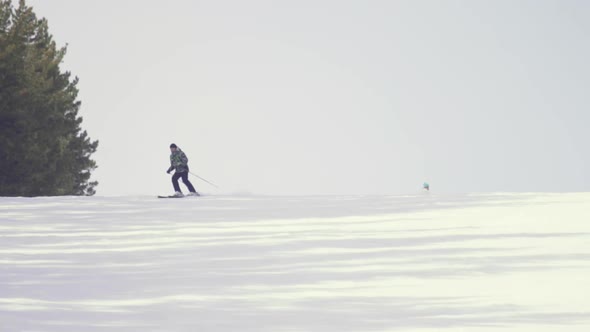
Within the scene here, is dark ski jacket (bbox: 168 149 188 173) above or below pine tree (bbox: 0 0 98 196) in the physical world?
below

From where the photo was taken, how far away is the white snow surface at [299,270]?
811 centimetres

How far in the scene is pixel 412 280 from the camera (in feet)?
33.1

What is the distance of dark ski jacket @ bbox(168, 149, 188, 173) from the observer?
2421cm

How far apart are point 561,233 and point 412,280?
16.4 feet

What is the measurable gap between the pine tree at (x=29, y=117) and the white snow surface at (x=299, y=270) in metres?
28.8

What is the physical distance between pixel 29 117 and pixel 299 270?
39.6 metres

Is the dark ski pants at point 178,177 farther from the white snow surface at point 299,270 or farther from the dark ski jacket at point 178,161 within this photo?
the white snow surface at point 299,270

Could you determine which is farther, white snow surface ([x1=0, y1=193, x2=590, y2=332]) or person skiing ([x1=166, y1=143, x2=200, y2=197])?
person skiing ([x1=166, y1=143, x2=200, y2=197])

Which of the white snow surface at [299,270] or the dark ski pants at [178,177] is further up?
the dark ski pants at [178,177]

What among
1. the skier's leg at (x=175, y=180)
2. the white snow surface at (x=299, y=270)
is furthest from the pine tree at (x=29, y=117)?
→ the white snow surface at (x=299, y=270)

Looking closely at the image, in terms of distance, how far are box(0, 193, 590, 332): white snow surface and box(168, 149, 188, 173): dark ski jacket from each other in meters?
4.90

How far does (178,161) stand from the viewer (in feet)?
79.6

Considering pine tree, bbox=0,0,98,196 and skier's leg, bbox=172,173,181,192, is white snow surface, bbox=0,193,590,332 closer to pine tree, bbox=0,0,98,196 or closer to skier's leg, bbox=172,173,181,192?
skier's leg, bbox=172,173,181,192

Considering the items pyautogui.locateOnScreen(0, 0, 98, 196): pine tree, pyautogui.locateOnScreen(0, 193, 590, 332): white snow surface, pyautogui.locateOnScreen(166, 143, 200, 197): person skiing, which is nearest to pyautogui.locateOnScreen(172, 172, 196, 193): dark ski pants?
pyautogui.locateOnScreen(166, 143, 200, 197): person skiing
